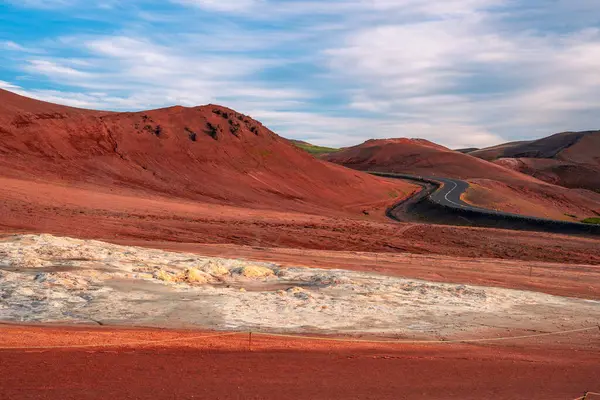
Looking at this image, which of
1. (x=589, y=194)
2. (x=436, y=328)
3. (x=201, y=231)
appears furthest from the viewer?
(x=589, y=194)

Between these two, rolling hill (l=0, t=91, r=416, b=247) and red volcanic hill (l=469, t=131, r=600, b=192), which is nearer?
rolling hill (l=0, t=91, r=416, b=247)

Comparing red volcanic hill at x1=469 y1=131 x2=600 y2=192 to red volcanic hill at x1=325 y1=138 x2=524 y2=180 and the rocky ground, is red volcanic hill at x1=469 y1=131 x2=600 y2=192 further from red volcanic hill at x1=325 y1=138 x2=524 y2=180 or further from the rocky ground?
the rocky ground

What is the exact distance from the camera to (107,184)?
1527 inches

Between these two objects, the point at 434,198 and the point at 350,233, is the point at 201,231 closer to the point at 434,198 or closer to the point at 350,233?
the point at 350,233

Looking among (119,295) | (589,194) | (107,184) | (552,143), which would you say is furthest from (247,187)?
(552,143)

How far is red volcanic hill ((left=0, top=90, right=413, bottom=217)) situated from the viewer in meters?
39.7

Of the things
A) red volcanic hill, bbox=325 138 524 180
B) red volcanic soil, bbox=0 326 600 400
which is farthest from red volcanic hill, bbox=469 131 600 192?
red volcanic soil, bbox=0 326 600 400

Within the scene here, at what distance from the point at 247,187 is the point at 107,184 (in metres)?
11.0

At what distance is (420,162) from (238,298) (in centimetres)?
10277

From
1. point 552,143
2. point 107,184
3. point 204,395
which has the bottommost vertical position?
point 204,395

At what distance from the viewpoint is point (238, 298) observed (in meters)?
14.8

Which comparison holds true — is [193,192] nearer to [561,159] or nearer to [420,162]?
[420,162]

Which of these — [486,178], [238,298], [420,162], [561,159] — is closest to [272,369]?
[238,298]

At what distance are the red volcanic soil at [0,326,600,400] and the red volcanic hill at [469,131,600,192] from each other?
103m
